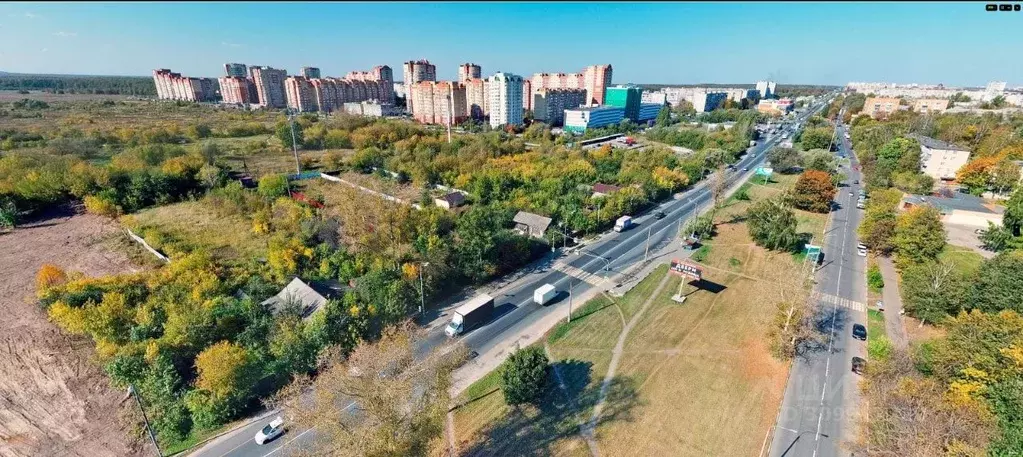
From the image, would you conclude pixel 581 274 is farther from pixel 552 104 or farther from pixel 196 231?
pixel 552 104

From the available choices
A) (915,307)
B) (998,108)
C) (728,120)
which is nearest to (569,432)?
(915,307)

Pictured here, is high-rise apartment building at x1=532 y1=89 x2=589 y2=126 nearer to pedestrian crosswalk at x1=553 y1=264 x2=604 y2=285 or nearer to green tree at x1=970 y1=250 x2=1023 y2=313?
pedestrian crosswalk at x1=553 y1=264 x2=604 y2=285

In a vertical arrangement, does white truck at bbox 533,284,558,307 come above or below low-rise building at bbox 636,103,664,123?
below

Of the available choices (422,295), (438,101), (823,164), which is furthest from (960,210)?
(438,101)

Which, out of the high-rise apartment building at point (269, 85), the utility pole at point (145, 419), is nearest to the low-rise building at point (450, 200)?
the utility pole at point (145, 419)

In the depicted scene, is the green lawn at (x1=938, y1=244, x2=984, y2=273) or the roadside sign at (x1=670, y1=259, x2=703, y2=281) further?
the green lawn at (x1=938, y1=244, x2=984, y2=273)

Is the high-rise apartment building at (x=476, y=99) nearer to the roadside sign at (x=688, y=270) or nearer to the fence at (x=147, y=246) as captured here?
the fence at (x=147, y=246)

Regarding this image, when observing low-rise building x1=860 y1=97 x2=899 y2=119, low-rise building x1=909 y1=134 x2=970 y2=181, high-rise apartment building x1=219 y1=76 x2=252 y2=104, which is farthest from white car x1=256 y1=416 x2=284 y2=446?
high-rise apartment building x1=219 y1=76 x2=252 y2=104
